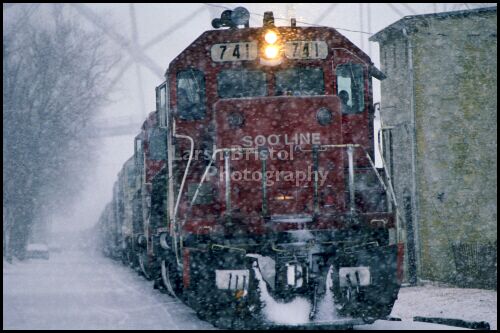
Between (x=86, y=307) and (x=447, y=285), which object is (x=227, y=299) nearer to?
(x=86, y=307)

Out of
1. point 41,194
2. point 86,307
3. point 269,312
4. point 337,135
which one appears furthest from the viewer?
point 41,194

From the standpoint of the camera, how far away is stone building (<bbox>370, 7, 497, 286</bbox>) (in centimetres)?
1586

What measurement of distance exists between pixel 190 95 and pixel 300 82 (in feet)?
4.57

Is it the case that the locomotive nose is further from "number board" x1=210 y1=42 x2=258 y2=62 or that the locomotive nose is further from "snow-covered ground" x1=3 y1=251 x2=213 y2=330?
"snow-covered ground" x1=3 y1=251 x2=213 y2=330

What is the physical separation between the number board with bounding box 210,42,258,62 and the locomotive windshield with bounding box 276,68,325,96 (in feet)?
1.39

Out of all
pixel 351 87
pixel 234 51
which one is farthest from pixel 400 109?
pixel 234 51

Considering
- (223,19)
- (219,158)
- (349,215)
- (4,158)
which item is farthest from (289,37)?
(4,158)

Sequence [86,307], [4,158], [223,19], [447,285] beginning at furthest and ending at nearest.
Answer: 1. [4,158]
2. [447,285]
3. [86,307]
4. [223,19]

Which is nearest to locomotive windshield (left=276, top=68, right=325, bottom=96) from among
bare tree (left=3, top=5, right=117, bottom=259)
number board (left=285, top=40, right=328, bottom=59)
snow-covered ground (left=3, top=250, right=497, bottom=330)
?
number board (left=285, top=40, right=328, bottom=59)

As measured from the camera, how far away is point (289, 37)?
9586 mm

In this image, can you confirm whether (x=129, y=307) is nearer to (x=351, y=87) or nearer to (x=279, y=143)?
(x=279, y=143)

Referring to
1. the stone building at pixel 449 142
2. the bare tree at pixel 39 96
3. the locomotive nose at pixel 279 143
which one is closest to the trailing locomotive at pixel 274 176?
the locomotive nose at pixel 279 143

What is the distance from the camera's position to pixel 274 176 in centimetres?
927

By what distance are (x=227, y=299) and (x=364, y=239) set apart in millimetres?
1668
